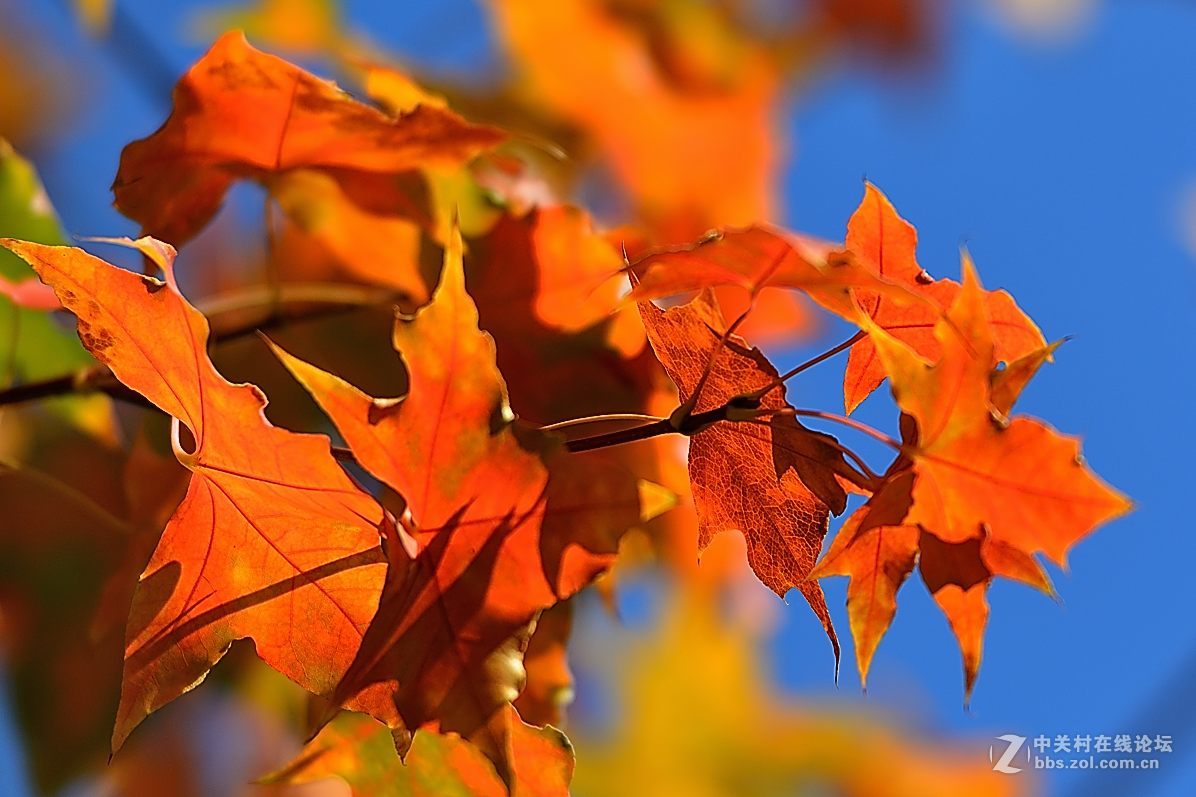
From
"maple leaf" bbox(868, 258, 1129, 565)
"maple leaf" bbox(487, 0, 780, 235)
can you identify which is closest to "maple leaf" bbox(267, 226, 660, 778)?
"maple leaf" bbox(868, 258, 1129, 565)

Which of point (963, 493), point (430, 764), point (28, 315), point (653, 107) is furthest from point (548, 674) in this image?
point (653, 107)

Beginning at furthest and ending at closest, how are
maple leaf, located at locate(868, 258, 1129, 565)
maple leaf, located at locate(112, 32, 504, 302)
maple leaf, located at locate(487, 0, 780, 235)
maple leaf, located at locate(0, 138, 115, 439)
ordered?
maple leaf, located at locate(487, 0, 780, 235)
maple leaf, located at locate(0, 138, 115, 439)
maple leaf, located at locate(112, 32, 504, 302)
maple leaf, located at locate(868, 258, 1129, 565)

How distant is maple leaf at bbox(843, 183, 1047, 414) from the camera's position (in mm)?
433

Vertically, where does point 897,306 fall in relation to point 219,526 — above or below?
above

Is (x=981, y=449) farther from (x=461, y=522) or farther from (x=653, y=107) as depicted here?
(x=653, y=107)

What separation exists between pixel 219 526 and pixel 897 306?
28cm

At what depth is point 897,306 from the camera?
44cm

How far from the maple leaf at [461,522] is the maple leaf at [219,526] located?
21 mm

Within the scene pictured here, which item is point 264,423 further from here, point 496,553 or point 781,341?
point 781,341

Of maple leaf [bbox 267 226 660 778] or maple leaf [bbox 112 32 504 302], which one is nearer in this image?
maple leaf [bbox 267 226 660 778]

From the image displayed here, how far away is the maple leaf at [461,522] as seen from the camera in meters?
0.37

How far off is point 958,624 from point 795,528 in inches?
2.8

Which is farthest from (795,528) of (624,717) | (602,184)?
(624,717)

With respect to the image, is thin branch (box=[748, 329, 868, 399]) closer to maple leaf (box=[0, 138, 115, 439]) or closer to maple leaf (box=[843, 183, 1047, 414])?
maple leaf (box=[843, 183, 1047, 414])
